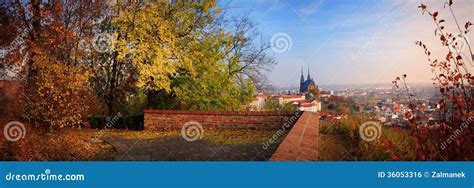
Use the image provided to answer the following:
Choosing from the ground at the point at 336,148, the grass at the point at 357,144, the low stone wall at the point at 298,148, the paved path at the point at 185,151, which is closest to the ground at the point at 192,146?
the paved path at the point at 185,151

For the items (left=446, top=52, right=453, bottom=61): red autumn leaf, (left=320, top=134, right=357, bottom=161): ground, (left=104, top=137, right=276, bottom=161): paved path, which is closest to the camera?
(left=446, top=52, right=453, bottom=61): red autumn leaf

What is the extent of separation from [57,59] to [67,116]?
2843 mm

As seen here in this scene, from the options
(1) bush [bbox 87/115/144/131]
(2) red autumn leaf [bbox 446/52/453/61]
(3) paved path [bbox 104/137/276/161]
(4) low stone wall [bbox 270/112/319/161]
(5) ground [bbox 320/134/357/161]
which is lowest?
(3) paved path [bbox 104/137/276/161]

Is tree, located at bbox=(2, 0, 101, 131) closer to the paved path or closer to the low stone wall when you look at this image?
the paved path

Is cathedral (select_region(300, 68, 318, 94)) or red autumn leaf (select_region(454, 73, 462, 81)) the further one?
cathedral (select_region(300, 68, 318, 94))

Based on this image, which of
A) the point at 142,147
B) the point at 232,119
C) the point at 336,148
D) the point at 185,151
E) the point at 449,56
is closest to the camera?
the point at 449,56

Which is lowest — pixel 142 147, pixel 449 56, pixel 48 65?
pixel 142 147

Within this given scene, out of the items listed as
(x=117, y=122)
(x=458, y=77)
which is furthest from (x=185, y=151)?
(x=117, y=122)

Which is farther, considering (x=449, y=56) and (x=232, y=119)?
(x=232, y=119)

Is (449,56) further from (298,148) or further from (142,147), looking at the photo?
(142,147)

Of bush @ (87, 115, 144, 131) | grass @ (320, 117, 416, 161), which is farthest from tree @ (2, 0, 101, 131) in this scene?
grass @ (320, 117, 416, 161)

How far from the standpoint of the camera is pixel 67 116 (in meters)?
13.2

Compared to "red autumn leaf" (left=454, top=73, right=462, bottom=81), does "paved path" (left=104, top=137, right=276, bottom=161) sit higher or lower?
lower
